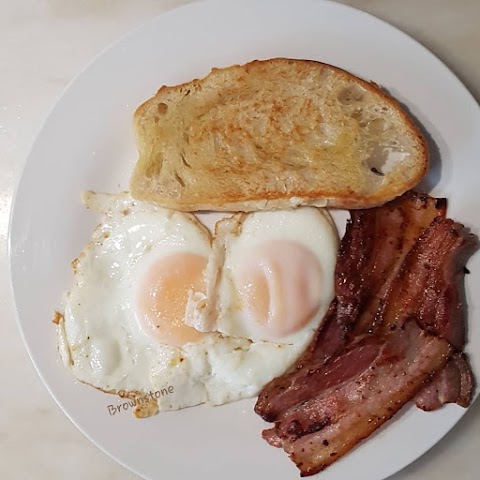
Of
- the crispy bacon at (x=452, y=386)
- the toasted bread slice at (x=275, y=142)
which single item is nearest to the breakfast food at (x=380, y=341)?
the crispy bacon at (x=452, y=386)

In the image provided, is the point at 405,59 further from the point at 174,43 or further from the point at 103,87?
the point at 103,87

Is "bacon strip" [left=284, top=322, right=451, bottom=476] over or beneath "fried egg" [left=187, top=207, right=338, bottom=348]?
beneath

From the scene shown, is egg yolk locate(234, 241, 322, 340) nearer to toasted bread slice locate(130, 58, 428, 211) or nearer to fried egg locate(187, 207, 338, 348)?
fried egg locate(187, 207, 338, 348)

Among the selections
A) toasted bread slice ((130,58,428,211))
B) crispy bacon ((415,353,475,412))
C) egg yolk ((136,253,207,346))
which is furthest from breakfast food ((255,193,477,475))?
egg yolk ((136,253,207,346))

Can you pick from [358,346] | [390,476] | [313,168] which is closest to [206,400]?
[358,346]

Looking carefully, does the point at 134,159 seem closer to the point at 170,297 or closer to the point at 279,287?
the point at 170,297

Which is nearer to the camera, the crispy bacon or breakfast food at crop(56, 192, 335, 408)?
the crispy bacon

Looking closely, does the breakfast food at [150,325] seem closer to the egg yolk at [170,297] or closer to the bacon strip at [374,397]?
the egg yolk at [170,297]
